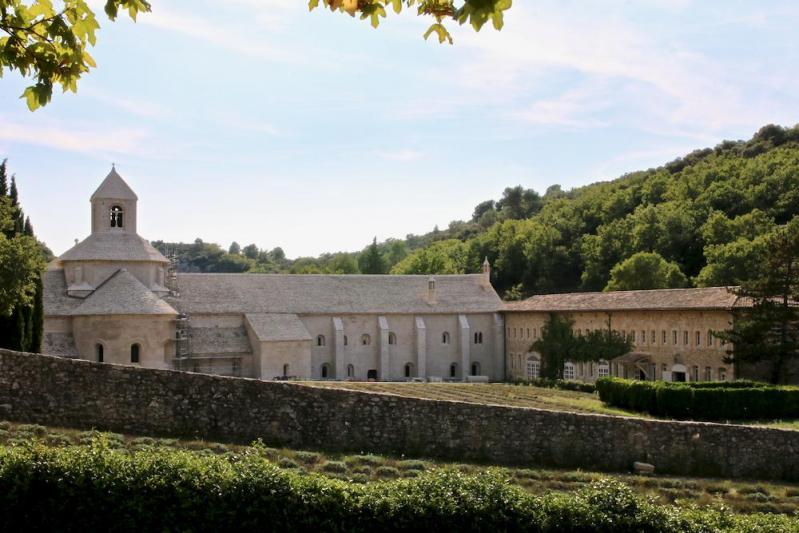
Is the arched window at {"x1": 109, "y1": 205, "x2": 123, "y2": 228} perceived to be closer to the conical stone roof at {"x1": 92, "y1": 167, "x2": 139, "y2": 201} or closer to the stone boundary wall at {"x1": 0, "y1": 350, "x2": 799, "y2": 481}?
the conical stone roof at {"x1": 92, "y1": 167, "x2": 139, "y2": 201}

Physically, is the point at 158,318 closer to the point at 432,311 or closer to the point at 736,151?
the point at 432,311

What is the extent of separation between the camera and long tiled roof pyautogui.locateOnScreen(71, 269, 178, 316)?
4628 cm

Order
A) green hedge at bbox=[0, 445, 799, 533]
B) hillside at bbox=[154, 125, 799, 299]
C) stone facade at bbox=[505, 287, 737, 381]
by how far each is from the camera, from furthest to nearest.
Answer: hillside at bbox=[154, 125, 799, 299]
stone facade at bbox=[505, 287, 737, 381]
green hedge at bbox=[0, 445, 799, 533]

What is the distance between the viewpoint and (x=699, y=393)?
110 feet

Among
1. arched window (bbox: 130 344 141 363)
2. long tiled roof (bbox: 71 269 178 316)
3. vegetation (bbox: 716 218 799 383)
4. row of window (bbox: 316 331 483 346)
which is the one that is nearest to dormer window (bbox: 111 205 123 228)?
long tiled roof (bbox: 71 269 178 316)

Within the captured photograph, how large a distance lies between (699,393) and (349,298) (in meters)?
31.8

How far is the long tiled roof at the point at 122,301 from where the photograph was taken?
4628 cm

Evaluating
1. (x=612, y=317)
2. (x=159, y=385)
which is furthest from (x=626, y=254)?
(x=159, y=385)

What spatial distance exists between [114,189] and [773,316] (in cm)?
3902

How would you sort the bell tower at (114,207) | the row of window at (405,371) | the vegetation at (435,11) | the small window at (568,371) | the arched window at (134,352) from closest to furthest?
the vegetation at (435,11), the arched window at (134,352), the bell tower at (114,207), the small window at (568,371), the row of window at (405,371)

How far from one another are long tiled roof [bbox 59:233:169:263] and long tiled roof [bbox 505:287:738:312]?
2597cm

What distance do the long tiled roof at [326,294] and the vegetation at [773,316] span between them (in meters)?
25.4

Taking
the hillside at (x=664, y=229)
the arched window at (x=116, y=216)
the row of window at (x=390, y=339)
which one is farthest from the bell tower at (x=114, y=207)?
the row of window at (x=390, y=339)

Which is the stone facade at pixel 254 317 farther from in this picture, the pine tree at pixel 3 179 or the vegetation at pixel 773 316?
the vegetation at pixel 773 316
